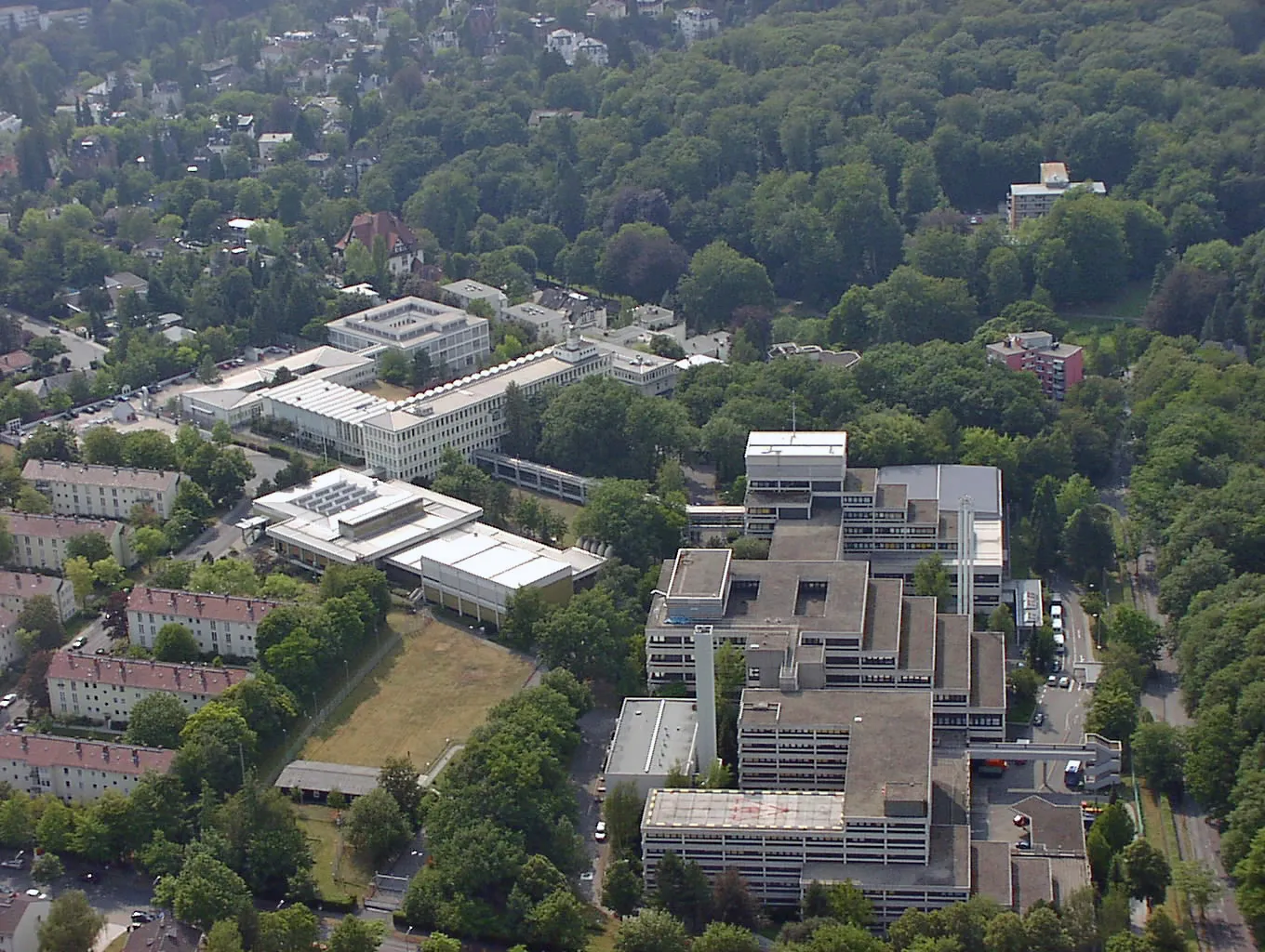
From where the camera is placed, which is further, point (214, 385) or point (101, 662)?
point (214, 385)

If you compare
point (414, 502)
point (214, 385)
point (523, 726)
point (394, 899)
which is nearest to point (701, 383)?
point (414, 502)

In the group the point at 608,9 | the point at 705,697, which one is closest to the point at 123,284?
the point at 608,9

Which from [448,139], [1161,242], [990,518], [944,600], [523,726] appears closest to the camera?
[523,726]

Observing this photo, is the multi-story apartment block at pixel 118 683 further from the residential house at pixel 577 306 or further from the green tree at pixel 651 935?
the residential house at pixel 577 306

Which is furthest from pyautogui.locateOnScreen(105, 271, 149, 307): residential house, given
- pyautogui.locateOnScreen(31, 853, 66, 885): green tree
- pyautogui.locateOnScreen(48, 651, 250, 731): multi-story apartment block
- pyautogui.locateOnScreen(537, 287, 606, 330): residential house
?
pyautogui.locateOnScreen(31, 853, 66, 885): green tree

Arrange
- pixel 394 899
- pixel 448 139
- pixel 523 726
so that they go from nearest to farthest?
pixel 394 899, pixel 523 726, pixel 448 139

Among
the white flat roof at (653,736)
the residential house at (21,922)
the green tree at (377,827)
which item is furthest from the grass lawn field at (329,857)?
the white flat roof at (653,736)

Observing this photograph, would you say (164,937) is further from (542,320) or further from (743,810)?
(542,320)

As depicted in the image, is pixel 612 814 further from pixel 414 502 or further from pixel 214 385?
pixel 214 385
